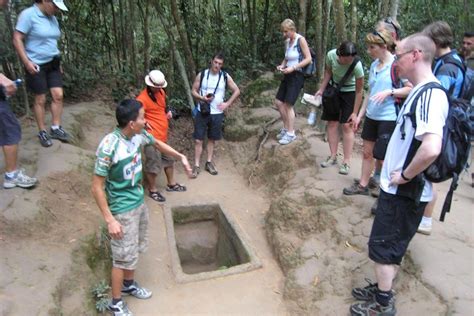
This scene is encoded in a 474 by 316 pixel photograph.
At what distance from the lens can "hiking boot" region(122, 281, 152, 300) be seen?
3.78m

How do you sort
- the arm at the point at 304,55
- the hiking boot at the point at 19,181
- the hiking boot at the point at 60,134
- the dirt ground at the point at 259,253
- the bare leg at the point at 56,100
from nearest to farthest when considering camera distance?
the dirt ground at the point at 259,253
the hiking boot at the point at 19,181
the bare leg at the point at 56,100
the hiking boot at the point at 60,134
the arm at the point at 304,55

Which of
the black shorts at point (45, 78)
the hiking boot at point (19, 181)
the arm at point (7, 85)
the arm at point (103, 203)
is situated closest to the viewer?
the arm at point (103, 203)

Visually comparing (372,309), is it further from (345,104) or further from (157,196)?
(157,196)

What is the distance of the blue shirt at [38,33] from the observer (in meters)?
4.35

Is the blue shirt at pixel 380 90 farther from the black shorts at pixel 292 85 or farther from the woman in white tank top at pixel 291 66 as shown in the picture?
the black shorts at pixel 292 85

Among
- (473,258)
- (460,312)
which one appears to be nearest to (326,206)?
(473,258)

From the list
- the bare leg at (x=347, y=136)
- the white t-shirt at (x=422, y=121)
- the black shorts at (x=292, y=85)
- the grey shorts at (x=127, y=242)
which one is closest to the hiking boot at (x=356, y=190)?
the bare leg at (x=347, y=136)

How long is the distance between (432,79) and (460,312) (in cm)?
169

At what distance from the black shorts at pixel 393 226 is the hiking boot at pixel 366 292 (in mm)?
547

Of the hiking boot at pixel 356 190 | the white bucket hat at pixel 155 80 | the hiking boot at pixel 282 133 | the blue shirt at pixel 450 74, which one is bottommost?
the hiking boot at pixel 282 133

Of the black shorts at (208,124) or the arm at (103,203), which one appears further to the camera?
the black shorts at (208,124)

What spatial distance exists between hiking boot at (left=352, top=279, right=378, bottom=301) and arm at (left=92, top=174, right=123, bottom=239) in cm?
201

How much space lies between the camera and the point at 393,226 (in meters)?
2.71

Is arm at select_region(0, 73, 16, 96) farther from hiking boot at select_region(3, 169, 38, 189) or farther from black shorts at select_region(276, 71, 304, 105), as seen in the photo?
black shorts at select_region(276, 71, 304, 105)
